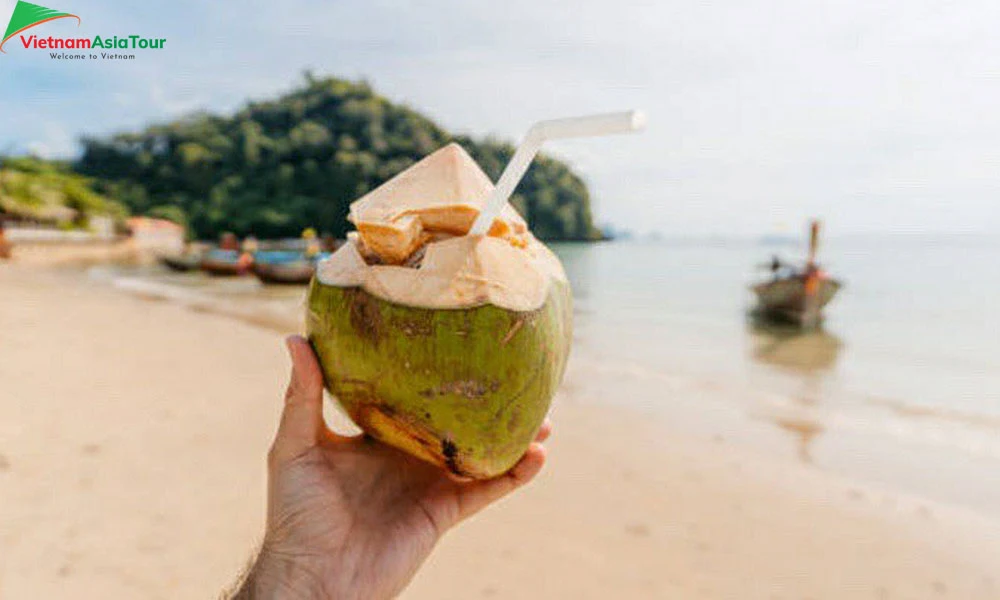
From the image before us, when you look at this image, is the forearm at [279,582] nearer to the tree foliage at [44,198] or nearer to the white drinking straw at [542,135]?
the white drinking straw at [542,135]

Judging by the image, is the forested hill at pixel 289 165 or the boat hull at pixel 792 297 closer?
the boat hull at pixel 792 297

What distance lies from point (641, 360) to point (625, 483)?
5965 mm

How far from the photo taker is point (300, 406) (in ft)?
4.44

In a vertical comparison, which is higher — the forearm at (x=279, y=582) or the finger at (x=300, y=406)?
the finger at (x=300, y=406)

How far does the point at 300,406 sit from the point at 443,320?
48 centimetres

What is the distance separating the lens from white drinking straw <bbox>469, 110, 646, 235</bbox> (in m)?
0.86

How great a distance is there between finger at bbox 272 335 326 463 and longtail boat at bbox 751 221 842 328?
17494 millimetres

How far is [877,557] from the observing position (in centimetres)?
378

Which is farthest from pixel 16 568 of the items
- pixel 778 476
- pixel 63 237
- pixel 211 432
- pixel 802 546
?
pixel 63 237

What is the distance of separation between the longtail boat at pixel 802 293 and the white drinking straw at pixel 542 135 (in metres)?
17.6

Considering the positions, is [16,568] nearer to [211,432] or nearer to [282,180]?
[211,432]

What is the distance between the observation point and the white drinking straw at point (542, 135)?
2.81 ft

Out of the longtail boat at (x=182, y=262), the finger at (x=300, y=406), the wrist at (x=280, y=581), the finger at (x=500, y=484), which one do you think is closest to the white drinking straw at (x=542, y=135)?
the finger at (x=300, y=406)

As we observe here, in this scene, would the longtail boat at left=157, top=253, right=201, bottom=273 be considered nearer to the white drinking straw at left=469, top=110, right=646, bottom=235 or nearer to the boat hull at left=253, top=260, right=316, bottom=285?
the boat hull at left=253, top=260, right=316, bottom=285
